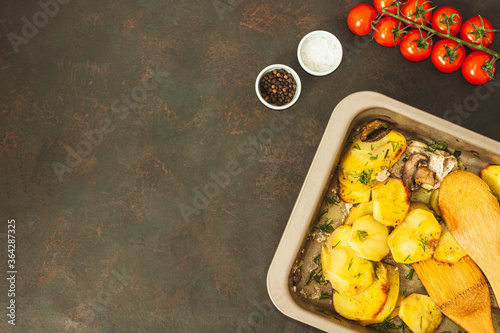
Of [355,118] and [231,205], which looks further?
[231,205]

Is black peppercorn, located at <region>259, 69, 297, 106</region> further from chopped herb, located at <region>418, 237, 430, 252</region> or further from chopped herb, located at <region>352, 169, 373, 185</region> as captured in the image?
chopped herb, located at <region>418, 237, 430, 252</region>

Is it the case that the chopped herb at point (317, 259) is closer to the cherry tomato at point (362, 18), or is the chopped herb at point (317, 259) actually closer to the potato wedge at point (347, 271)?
the potato wedge at point (347, 271)

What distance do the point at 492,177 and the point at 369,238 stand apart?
479 millimetres

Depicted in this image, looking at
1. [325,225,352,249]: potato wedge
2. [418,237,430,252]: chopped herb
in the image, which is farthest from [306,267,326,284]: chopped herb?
[418,237,430,252]: chopped herb

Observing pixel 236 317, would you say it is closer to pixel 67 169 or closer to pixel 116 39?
pixel 67 169

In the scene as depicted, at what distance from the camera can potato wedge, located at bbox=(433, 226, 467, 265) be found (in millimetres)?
1140

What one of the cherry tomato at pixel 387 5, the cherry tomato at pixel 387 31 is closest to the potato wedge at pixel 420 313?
the cherry tomato at pixel 387 31

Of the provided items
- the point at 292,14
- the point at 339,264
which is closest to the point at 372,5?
the point at 292,14

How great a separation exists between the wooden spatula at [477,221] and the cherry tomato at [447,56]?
1.42ft

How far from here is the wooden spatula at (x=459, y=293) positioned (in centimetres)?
112

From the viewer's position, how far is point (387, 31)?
1290mm

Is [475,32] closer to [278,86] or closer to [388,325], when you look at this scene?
[278,86]

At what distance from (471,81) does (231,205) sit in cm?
107

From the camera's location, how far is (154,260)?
1.36 meters
